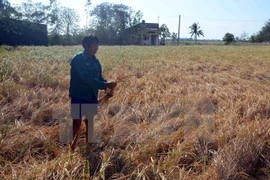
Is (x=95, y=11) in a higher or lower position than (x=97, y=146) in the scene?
higher

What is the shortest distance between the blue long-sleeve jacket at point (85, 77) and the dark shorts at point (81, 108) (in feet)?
0.13

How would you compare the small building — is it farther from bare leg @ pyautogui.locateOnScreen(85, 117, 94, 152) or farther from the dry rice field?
bare leg @ pyautogui.locateOnScreen(85, 117, 94, 152)

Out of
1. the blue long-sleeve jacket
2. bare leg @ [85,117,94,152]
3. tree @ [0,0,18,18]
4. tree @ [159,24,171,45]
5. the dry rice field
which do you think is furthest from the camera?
tree @ [159,24,171,45]

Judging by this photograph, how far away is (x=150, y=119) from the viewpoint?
3.29 meters

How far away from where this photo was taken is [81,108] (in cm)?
241

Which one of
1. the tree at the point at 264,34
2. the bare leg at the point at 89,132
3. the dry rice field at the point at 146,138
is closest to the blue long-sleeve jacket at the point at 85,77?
the bare leg at the point at 89,132

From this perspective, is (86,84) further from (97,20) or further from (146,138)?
(97,20)

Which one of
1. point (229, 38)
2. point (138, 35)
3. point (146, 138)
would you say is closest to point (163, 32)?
point (138, 35)

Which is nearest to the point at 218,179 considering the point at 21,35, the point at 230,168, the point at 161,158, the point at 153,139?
the point at 230,168

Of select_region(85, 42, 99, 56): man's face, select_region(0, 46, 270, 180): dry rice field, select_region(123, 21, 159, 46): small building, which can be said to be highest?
select_region(123, 21, 159, 46): small building

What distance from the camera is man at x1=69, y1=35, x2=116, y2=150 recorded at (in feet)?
7.21

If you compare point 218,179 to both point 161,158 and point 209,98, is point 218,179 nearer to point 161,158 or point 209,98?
point 161,158

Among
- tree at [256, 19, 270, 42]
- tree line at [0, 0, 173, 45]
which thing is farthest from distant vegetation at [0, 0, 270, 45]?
tree at [256, 19, 270, 42]

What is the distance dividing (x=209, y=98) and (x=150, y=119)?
1.42m
